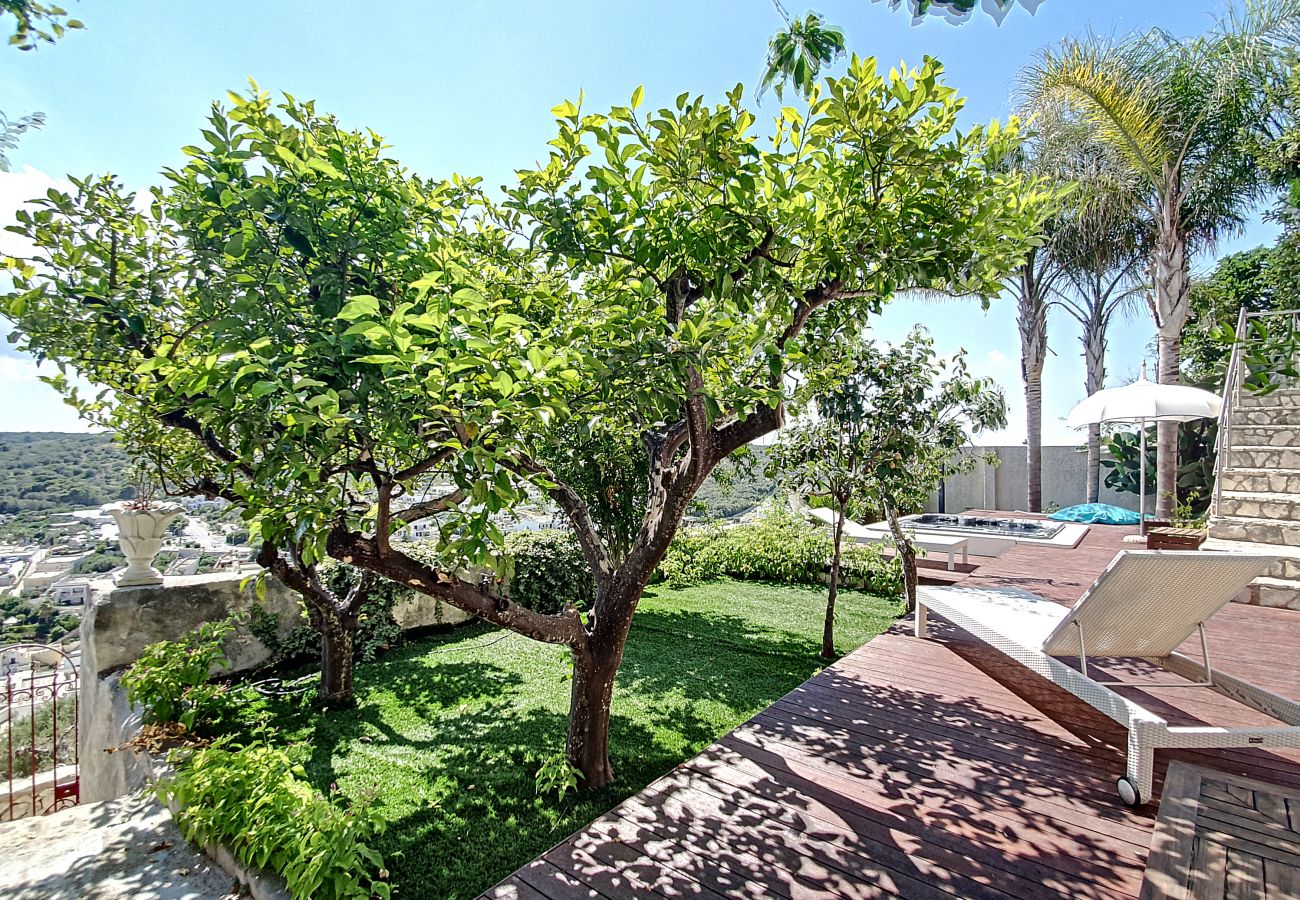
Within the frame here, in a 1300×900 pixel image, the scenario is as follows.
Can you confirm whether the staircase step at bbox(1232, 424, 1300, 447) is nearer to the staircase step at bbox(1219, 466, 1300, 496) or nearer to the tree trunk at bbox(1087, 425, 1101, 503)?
the staircase step at bbox(1219, 466, 1300, 496)

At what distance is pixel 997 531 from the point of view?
11492mm

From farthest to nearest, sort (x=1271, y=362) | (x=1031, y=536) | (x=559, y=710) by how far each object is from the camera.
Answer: (x=1031, y=536), (x=559, y=710), (x=1271, y=362)

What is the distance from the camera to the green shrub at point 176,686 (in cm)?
422

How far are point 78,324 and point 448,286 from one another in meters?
1.62

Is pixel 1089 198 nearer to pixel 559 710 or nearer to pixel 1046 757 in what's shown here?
pixel 1046 757

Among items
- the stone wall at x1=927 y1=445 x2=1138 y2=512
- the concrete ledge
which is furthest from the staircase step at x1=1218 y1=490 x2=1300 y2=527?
the concrete ledge

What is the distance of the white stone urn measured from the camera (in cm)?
512

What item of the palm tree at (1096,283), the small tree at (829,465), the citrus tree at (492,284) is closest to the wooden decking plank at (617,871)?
the citrus tree at (492,284)

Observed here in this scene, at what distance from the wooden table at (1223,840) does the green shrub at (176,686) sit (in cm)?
529

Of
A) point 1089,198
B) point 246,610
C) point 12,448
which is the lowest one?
point 246,610

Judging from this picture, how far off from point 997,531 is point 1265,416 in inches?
161

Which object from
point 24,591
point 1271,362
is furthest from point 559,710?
point 24,591

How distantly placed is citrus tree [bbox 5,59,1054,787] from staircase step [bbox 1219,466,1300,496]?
7569 millimetres

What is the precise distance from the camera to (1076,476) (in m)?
19.0
